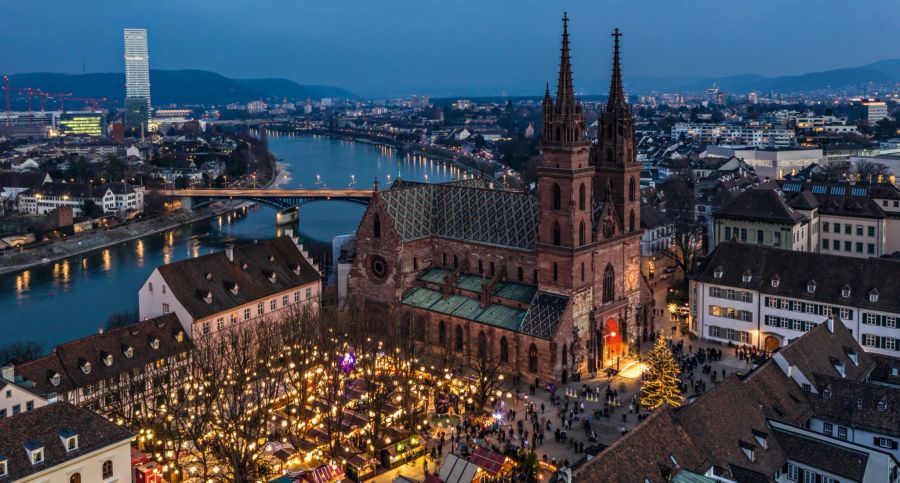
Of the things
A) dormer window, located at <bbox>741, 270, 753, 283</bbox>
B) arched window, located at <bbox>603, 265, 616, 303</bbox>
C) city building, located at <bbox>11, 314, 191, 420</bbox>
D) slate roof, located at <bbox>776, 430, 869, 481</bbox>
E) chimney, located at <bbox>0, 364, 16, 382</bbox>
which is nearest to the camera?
slate roof, located at <bbox>776, 430, 869, 481</bbox>

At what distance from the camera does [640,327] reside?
58.1m

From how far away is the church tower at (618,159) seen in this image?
185ft

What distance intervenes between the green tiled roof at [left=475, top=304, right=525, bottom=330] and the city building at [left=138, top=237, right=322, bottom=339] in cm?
1131

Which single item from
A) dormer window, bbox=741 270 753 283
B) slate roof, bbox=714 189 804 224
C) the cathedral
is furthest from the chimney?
slate roof, bbox=714 189 804 224

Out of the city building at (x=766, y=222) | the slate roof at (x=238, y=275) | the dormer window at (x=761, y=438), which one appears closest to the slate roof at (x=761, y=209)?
the city building at (x=766, y=222)

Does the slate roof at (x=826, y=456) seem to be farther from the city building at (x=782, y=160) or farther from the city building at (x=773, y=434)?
the city building at (x=782, y=160)

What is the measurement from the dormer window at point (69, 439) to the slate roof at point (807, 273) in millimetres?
40768

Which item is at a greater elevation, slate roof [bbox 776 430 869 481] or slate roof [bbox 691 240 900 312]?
slate roof [bbox 691 240 900 312]

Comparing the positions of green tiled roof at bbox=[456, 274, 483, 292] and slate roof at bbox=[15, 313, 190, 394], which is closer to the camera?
slate roof at bbox=[15, 313, 190, 394]

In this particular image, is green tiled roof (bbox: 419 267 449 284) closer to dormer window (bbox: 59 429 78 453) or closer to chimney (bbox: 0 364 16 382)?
chimney (bbox: 0 364 16 382)

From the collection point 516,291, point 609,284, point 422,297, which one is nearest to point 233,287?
point 422,297

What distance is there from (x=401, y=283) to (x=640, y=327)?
16.6 meters

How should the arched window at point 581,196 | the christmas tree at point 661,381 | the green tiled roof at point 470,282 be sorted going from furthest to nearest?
the green tiled roof at point 470,282, the arched window at point 581,196, the christmas tree at point 661,381

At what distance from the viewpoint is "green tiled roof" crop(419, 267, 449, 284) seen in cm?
5894
